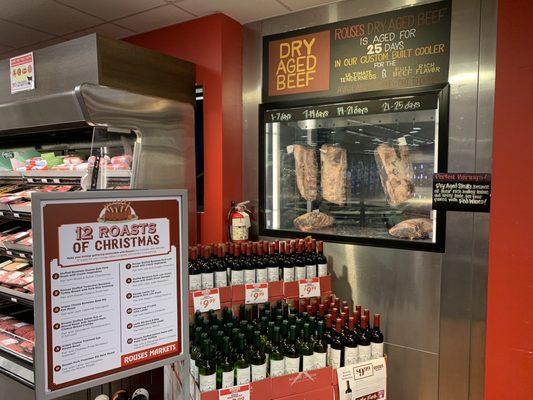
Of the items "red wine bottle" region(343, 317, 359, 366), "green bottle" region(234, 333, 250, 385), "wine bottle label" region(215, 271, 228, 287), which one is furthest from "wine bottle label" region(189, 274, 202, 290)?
"red wine bottle" region(343, 317, 359, 366)

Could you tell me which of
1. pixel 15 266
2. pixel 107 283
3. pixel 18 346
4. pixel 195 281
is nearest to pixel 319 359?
pixel 195 281

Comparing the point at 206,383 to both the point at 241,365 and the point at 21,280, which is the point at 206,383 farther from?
the point at 21,280

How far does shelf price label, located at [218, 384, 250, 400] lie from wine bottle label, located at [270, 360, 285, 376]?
16 cm

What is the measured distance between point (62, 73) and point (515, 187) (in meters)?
2.90

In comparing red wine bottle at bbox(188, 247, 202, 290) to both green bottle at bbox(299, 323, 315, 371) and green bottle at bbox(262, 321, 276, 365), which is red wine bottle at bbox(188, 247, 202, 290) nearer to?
green bottle at bbox(262, 321, 276, 365)

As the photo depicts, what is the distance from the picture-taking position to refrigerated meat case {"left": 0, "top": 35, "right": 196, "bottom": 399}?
272 cm

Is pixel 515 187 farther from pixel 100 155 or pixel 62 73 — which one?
pixel 62 73

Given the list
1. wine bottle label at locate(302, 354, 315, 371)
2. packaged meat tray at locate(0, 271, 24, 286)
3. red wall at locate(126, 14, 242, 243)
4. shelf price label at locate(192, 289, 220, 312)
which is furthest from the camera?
red wall at locate(126, 14, 242, 243)

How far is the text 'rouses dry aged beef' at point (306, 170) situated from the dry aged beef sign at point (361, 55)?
1.47 ft

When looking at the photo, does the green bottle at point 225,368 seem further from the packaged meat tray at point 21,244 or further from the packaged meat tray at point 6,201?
the packaged meat tray at point 6,201

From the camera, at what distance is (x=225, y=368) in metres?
1.88

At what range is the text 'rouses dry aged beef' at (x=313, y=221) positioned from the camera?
3352 millimetres

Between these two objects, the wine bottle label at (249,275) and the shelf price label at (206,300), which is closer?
the shelf price label at (206,300)

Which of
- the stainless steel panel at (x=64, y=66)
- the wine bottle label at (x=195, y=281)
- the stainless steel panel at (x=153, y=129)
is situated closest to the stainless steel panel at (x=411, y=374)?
the wine bottle label at (x=195, y=281)
